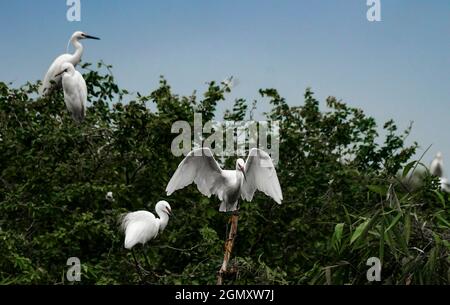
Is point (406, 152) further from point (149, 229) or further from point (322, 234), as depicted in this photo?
point (149, 229)

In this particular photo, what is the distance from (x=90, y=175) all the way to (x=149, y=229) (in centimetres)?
183

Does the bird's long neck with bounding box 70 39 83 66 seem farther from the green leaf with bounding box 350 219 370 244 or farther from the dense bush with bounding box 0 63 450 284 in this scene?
the green leaf with bounding box 350 219 370 244

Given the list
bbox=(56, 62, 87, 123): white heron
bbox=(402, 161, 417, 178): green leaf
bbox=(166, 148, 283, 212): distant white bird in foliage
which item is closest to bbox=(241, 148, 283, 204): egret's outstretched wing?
bbox=(166, 148, 283, 212): distant white bird in foliage

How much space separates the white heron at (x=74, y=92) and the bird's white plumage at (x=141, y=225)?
1.69m

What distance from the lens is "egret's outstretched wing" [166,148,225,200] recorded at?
7711 millimetres

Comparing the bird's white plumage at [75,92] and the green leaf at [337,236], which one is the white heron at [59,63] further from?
the green leaf at [337,236]

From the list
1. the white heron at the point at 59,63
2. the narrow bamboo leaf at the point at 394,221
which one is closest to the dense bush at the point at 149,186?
the white heron at the point at 59,63

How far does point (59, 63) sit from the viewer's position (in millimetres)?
11047

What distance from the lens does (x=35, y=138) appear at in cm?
976

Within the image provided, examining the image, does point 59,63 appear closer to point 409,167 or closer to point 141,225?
point 141,225

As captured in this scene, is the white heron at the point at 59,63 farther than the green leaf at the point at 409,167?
Yes

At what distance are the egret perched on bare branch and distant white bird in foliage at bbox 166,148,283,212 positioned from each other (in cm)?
58

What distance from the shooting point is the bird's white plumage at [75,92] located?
32.3 ft
